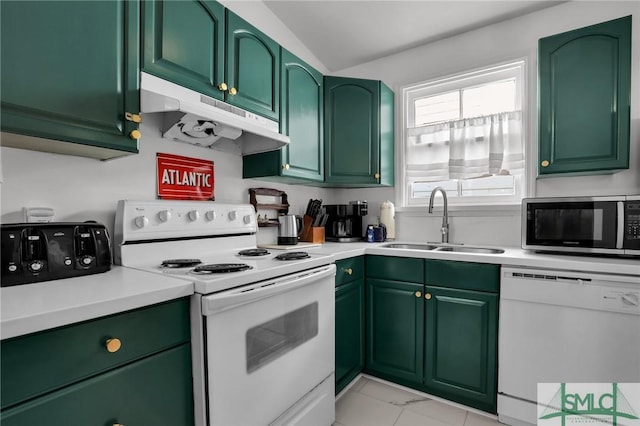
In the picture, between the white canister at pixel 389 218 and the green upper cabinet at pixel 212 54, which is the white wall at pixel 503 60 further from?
the green upper cabinet at pixel 212 54

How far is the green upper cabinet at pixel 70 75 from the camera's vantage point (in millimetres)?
871

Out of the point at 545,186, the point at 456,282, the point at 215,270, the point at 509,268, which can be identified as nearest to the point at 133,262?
the point at 215,270

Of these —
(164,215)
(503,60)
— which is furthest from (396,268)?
(503,60)

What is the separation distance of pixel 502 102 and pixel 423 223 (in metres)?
1.06

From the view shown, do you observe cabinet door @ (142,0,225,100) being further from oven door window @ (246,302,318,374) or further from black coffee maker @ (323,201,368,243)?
black coffee maker @ (323,201,368,243)

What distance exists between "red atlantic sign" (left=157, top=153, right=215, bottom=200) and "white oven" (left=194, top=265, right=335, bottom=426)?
800mm

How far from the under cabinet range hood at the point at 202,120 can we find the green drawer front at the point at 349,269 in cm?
79

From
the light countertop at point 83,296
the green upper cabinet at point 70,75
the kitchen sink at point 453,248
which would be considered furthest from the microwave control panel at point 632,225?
the green upper cabinet at point 70,75

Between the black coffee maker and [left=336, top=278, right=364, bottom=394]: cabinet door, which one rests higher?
the black coffee maker

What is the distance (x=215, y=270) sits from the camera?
1104mm

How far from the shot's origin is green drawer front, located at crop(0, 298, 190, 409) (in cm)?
63

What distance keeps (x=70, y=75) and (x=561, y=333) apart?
2297 millimetres

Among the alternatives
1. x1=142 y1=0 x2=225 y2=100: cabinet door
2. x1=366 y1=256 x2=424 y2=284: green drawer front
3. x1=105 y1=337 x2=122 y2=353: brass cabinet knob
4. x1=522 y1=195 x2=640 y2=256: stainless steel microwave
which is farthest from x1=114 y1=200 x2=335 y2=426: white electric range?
x1=522 y1=195 x2=640 y2=256: stainless steel microwave

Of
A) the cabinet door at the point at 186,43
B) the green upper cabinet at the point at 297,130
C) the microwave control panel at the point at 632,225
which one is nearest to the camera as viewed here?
the cabinet door at the point at 186,43
